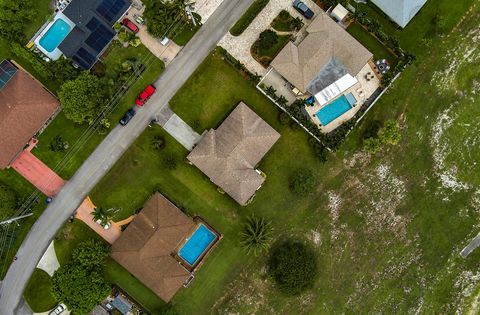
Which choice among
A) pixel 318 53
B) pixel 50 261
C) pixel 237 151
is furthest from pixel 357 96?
pixel 50 261

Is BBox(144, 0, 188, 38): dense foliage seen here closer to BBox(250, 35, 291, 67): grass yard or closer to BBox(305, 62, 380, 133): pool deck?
BBox(250, 35, 291, 67): grass yard

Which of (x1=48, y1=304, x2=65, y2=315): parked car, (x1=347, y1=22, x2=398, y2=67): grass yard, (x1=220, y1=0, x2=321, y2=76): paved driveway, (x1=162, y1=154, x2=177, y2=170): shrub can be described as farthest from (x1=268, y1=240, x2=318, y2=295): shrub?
(x1=48, y1=304, x2=65, y2=315): parked car

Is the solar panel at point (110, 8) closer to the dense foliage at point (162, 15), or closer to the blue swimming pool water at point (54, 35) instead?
the dense foliage at point (162, 15)

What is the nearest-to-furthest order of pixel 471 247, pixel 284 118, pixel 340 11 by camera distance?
Answer: pixel 340 11 → pixel 284 118 → pixel 471 247

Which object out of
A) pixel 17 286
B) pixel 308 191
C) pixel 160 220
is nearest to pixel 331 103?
pixel 308 191

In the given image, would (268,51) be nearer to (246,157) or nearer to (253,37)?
(253,37)

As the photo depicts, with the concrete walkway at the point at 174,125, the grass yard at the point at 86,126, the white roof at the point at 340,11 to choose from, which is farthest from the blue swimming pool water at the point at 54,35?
the white roof at the point at 340,11
